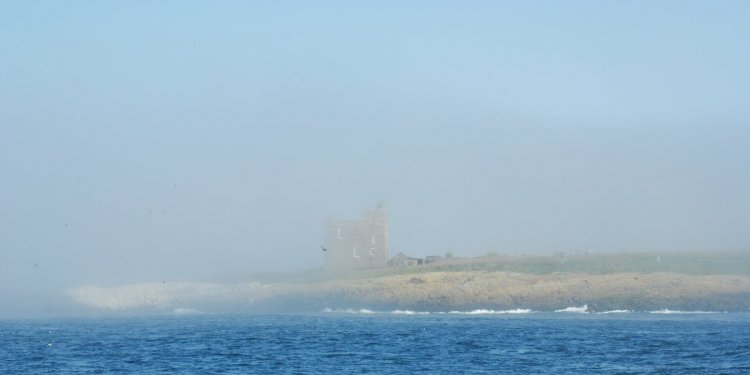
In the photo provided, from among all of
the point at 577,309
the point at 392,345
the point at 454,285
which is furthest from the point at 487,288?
the point at 392,345

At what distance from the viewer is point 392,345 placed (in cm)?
5806

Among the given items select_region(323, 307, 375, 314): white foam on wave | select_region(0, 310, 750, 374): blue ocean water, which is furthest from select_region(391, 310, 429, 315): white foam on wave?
select_region(0, 310, 750, 374): blue ocean water

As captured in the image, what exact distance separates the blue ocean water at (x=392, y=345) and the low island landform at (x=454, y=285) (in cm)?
841

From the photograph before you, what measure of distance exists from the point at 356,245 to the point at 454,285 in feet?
61.7

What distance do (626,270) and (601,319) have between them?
81.7 ft

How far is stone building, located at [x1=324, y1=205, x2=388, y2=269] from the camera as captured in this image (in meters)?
113

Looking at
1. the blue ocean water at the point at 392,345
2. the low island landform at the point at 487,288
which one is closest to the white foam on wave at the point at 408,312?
the low island landform at the point at 487,288

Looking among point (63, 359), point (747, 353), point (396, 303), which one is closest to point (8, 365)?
point (63, 359)

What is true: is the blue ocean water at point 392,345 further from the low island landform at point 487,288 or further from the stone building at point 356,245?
the stone building at point 356,245

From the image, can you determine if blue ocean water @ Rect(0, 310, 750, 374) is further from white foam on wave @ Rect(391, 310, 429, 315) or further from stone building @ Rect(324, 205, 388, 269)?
stone building @ Rect(324, 205, 388, 269)

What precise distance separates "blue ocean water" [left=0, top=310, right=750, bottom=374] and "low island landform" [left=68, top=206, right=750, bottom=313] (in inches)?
331

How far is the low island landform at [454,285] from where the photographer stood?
90.5 m

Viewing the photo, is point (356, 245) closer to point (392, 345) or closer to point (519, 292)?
point (519, 292)

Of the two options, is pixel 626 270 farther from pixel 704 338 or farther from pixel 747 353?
pixel 747 353
